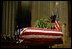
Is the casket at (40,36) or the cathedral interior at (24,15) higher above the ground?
the cathedral interior at (24,15)

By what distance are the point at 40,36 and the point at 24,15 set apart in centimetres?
24

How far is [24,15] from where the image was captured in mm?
3418

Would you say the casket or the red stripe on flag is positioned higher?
the red stripe on flag

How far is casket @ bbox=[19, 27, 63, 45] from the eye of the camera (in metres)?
3.39

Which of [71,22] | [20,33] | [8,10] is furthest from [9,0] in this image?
[71,22]

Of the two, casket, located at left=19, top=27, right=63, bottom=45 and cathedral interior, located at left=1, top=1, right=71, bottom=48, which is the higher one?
cathedral interior, located at left=1, top=1, right=71, bottom=48

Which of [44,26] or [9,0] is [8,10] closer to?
[9,0]

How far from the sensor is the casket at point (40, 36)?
339 centimetres

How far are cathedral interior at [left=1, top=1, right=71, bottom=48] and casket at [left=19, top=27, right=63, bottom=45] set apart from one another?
0.05 metres

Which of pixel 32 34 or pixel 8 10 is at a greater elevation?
pixel 8 10

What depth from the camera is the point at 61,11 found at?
3432 millimetres

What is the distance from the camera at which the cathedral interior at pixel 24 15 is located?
3.41 meters

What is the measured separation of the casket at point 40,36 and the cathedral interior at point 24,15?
5 cm

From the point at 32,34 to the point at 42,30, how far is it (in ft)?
0.33
